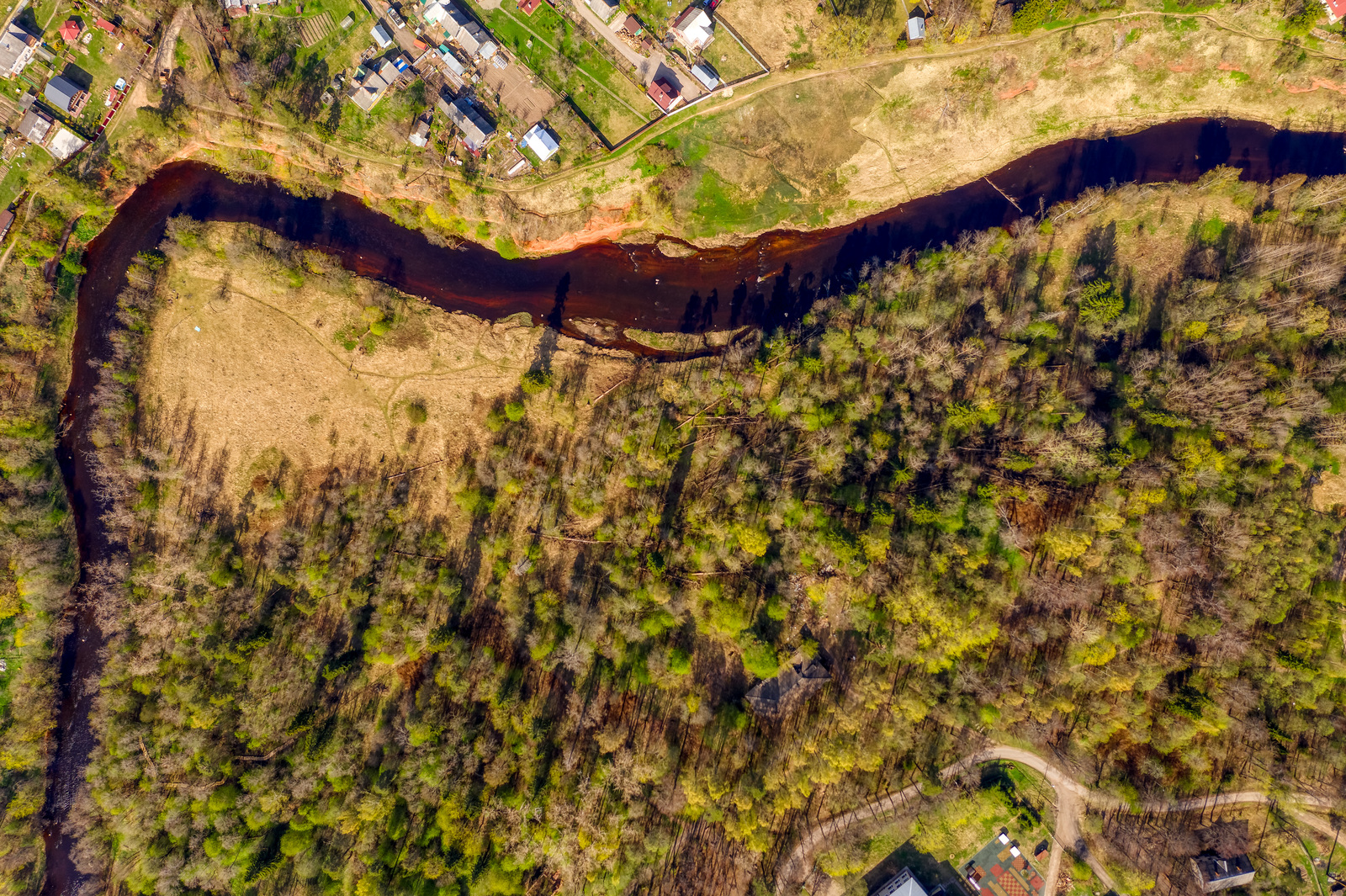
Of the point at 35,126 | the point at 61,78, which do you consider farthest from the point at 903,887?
the point at 61,78

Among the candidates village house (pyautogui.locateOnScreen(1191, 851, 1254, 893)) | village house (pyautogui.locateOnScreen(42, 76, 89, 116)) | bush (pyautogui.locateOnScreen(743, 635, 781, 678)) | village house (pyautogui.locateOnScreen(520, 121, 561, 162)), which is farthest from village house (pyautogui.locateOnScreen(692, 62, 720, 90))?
village house (pyautogui.locateOnScreen(1191, 851, 1254, 893))

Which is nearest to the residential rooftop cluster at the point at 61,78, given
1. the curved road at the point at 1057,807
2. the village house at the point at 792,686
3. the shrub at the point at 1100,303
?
the village house at the point at 792,686

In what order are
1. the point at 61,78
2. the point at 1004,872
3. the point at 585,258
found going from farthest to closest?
the point at 585,258, the point at 61,78, the point at 1004,872

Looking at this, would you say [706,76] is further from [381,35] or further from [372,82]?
[372,82]

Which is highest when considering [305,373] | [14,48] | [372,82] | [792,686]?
[372,82]

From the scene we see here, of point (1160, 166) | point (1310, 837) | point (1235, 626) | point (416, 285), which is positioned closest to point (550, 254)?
point (416, 285)

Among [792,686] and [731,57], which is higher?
[731,57]

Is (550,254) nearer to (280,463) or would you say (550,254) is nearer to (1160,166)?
(280,463)
